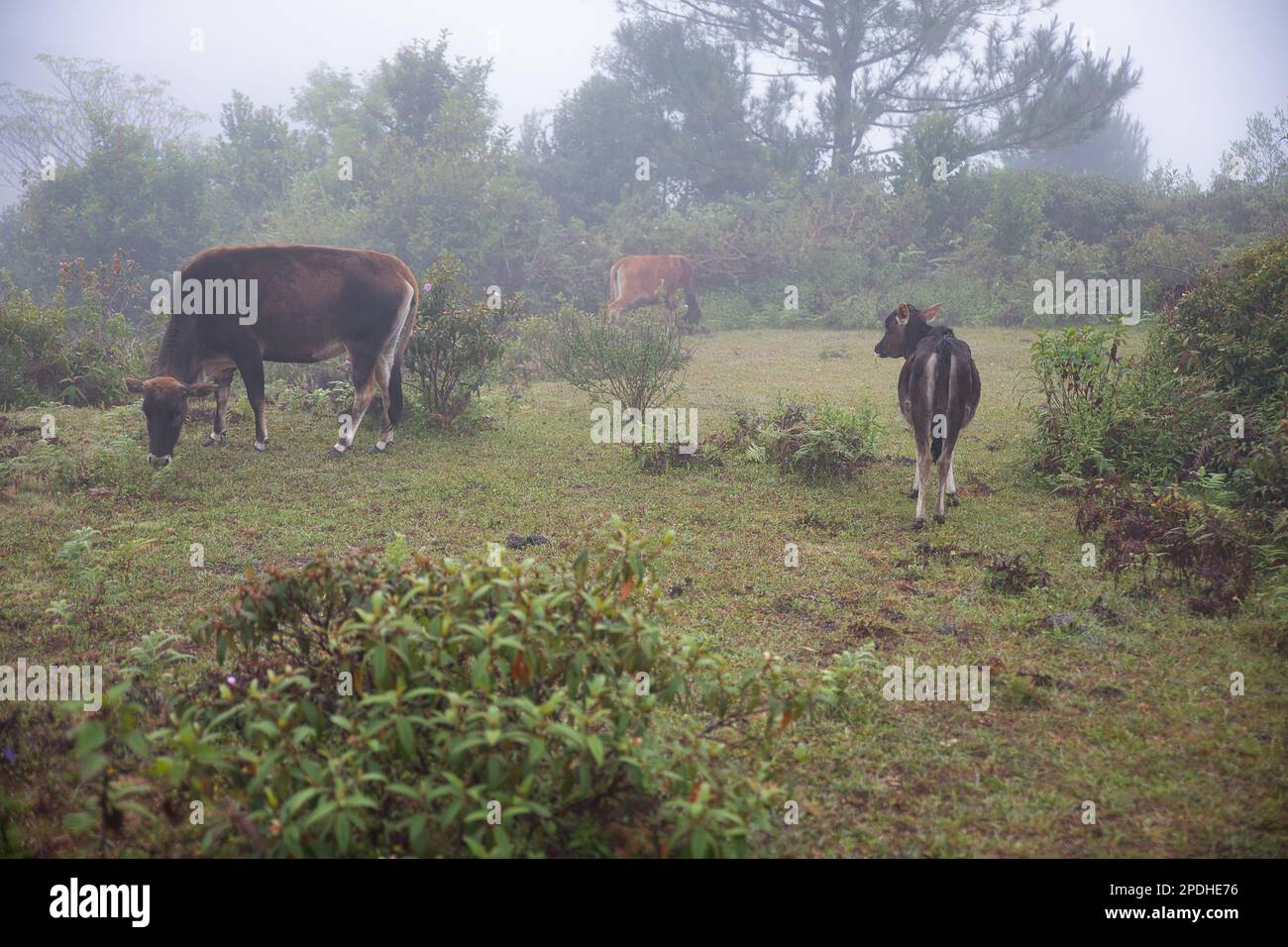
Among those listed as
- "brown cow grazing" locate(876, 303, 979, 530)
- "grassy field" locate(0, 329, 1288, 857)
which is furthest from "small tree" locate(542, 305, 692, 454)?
"brown cow grazing" locate(876, 303, 979, 530)

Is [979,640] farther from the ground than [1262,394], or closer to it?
closer to it

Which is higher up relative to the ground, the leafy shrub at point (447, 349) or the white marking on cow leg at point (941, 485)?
the leafy shrub at point (447, 349)

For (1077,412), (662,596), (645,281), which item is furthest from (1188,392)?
(645,281)

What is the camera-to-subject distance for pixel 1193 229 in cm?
2258

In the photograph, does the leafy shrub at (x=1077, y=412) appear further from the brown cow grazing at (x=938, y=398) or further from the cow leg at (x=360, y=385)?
the cow leg at (x=360, y=385)

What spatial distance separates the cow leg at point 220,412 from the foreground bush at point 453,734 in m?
6.16

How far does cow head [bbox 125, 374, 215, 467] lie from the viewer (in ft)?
26.9

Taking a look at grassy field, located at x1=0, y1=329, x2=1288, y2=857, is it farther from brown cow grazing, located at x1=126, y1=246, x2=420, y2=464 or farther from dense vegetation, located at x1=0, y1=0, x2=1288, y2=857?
brown cow grazing, located at x1=126, y1=246, x2=420, y2=464

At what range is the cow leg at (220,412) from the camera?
30.7 ft

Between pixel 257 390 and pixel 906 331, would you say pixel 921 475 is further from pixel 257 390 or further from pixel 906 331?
pixel 257 390

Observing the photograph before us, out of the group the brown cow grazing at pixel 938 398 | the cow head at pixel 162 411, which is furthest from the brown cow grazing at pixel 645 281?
the brown cow grazing at pixel 938 398

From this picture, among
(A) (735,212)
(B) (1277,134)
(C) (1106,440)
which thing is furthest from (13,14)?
(C) (1106,440)
